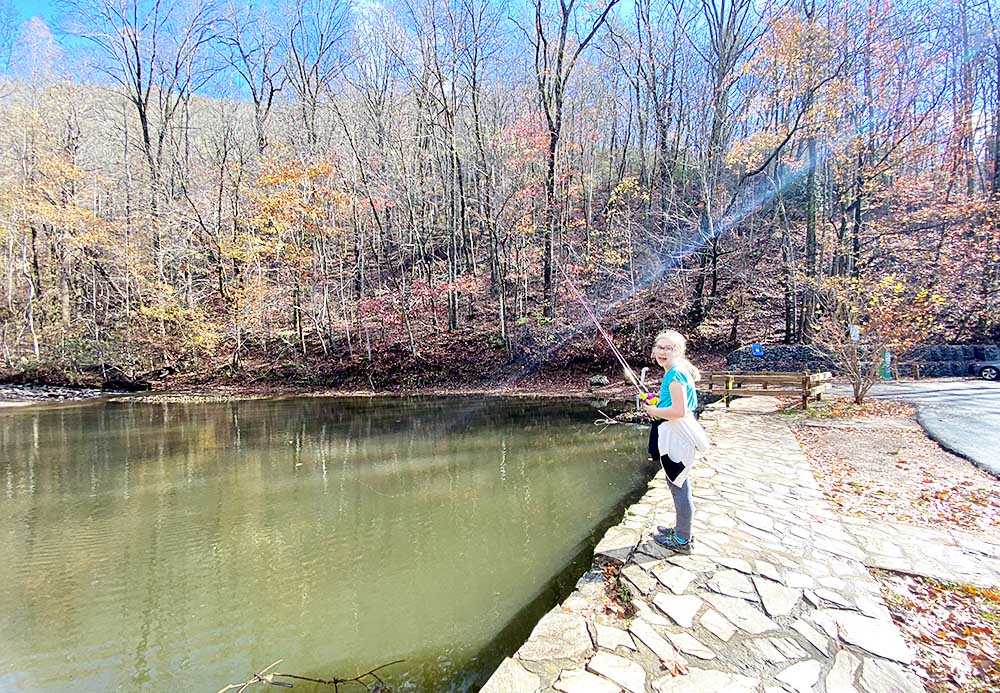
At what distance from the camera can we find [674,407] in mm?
3135

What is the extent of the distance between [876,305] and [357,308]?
17.1 metres

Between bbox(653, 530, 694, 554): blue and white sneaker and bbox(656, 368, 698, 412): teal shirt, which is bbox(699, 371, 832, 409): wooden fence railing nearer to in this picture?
bbox(653, 530, 694, 554): blue and white sneaker

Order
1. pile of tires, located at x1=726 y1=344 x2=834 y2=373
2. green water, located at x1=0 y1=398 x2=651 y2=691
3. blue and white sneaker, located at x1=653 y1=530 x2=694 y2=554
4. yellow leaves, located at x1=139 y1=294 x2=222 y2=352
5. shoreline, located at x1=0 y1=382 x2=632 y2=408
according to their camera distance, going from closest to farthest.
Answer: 1. green water, located at x1=0 y1=398 x2=651 y2=691
2. blue and white sneaker, located at x1=653 y1=530 x2=694 y2=554
3. pile of tires, located at x1=726 y1=344 x2=834 y2=373
4. shoreline, located at x1=0 y1=382 x2=632 y2=408
5. yellow leaves, located at x1=139 y1=294 x2=222 y2=352

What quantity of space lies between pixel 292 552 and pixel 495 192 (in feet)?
53.7

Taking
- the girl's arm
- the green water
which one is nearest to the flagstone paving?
the green water

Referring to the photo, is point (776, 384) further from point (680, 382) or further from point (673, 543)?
point (680, 382)

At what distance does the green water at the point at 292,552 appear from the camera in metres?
3.29

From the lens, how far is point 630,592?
119 inches

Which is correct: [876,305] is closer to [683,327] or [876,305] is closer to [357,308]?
[683,327]

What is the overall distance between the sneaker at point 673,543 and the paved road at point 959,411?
422cm

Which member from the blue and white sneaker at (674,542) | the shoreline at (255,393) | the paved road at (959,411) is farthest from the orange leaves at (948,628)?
the shoreline at (255,393)

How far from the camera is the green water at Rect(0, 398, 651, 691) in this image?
10.8ft

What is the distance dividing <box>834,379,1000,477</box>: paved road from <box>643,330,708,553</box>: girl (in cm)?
447

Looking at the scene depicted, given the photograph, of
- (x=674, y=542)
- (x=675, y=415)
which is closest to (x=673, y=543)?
(x=674, y=542)
